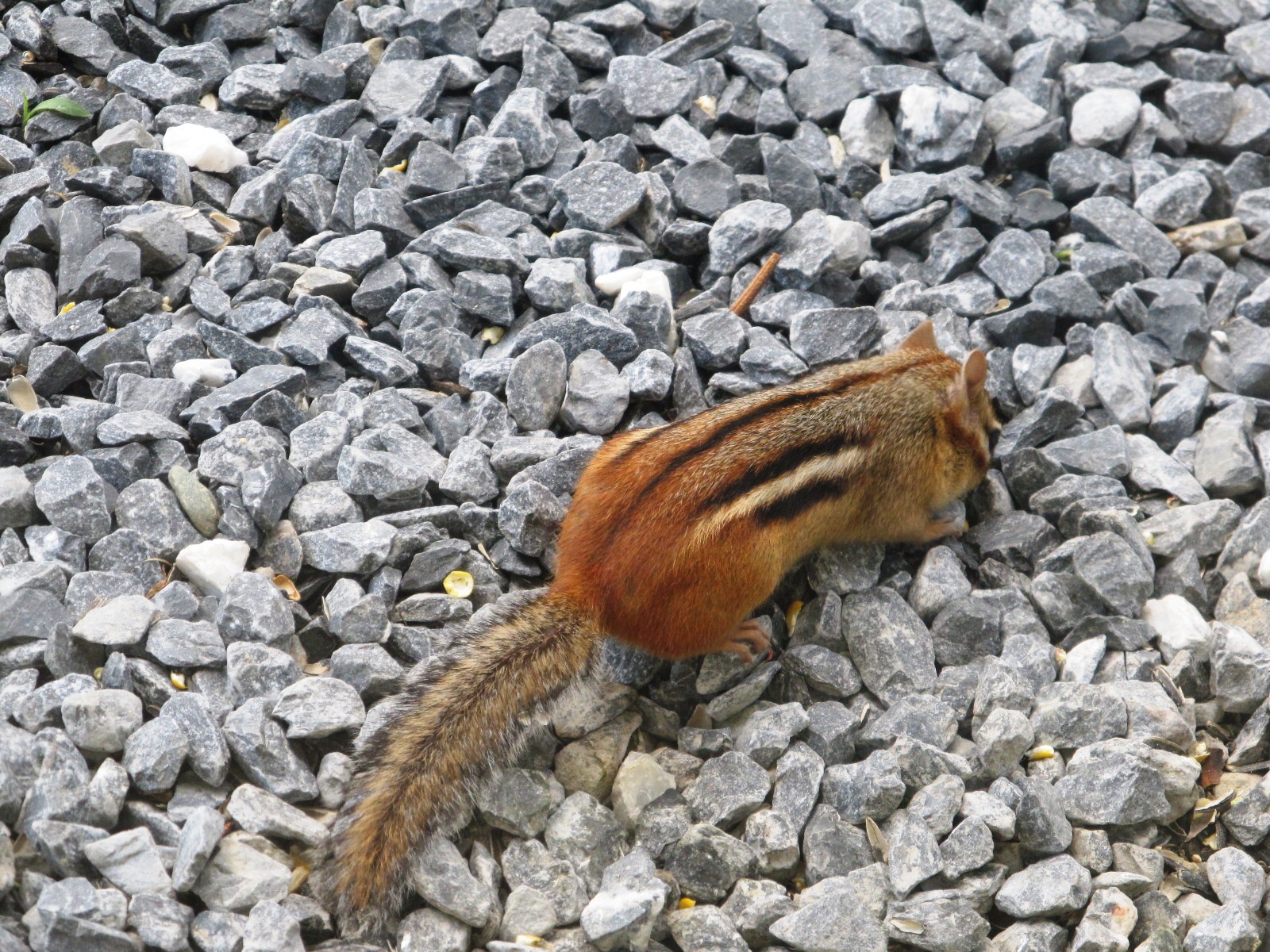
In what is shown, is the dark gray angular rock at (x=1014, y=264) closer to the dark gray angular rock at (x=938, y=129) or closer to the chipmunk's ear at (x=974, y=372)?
the dark gray angular rock at (x=938, y=129)

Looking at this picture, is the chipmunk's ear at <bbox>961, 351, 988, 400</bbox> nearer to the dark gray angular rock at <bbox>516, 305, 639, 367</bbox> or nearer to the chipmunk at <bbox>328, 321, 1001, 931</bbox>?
the chipmunk at <bbox>328, 321, 1001, 931</bbox>

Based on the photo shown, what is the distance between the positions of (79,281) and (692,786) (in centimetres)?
285

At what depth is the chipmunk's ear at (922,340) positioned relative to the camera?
15.7ft

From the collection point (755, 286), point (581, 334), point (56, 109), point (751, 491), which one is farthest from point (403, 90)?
point (751, 491)

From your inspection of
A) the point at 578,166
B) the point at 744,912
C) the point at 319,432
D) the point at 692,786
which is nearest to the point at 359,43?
the point at 578,166

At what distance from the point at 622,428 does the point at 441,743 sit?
1597 millimetres

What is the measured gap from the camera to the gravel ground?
3383mm

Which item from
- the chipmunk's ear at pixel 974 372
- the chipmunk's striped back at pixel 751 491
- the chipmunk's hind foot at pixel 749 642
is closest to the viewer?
the chipmunk's striped back at pixel 751 491

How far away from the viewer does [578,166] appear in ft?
17.0

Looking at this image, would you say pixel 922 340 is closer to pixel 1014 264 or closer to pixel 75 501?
pixel 1014 264

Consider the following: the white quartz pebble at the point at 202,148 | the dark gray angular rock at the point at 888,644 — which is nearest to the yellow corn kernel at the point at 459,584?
the dark gray angular rock at the point at 888,644

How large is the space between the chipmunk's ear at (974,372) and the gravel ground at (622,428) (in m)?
0.38

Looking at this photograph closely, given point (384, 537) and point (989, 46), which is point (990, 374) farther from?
point (384, 537)

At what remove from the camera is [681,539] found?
3.82 meters
